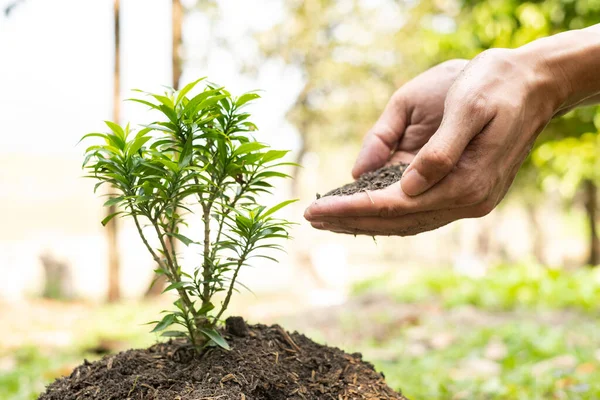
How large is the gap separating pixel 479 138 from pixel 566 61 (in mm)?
508

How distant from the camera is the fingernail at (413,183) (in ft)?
→ 5.34

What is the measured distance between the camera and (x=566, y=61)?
1849 mm

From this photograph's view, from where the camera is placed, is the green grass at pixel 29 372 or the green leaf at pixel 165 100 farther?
the green grass at pixel 29 372

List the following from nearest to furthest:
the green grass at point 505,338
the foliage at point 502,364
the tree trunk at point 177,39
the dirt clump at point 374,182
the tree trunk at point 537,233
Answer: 1. the dirt clump at point 374,182
2. the foliage at point 502,364
3. the green grass at point 505,338
4. the tree trunk at point 177,39
5. the tree trunk at point 537,233

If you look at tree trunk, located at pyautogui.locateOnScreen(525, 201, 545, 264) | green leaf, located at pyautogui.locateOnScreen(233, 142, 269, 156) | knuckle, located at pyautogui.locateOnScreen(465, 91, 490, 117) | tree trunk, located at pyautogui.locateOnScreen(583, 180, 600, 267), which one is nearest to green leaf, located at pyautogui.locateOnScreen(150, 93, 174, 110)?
green leaf, located at pyautogui.locateOnScreen(233, 142, 269, 156)

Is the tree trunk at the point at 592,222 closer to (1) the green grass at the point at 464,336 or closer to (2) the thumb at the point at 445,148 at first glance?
(1) the green grass at the point at 464,336

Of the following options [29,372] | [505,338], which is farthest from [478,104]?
[29,372]

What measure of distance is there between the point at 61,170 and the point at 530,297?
15024 millimetres

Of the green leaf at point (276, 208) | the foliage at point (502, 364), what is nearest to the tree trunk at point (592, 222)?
the foliage at point (502, 364)

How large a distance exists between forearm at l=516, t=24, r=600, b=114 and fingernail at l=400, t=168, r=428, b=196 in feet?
1.87

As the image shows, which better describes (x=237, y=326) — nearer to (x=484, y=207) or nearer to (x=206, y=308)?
(x=206, y=308)

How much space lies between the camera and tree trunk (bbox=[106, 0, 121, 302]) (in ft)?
26.0

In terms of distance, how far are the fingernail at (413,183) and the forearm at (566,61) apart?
57 centimetres

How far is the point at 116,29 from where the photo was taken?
26.0 ft
